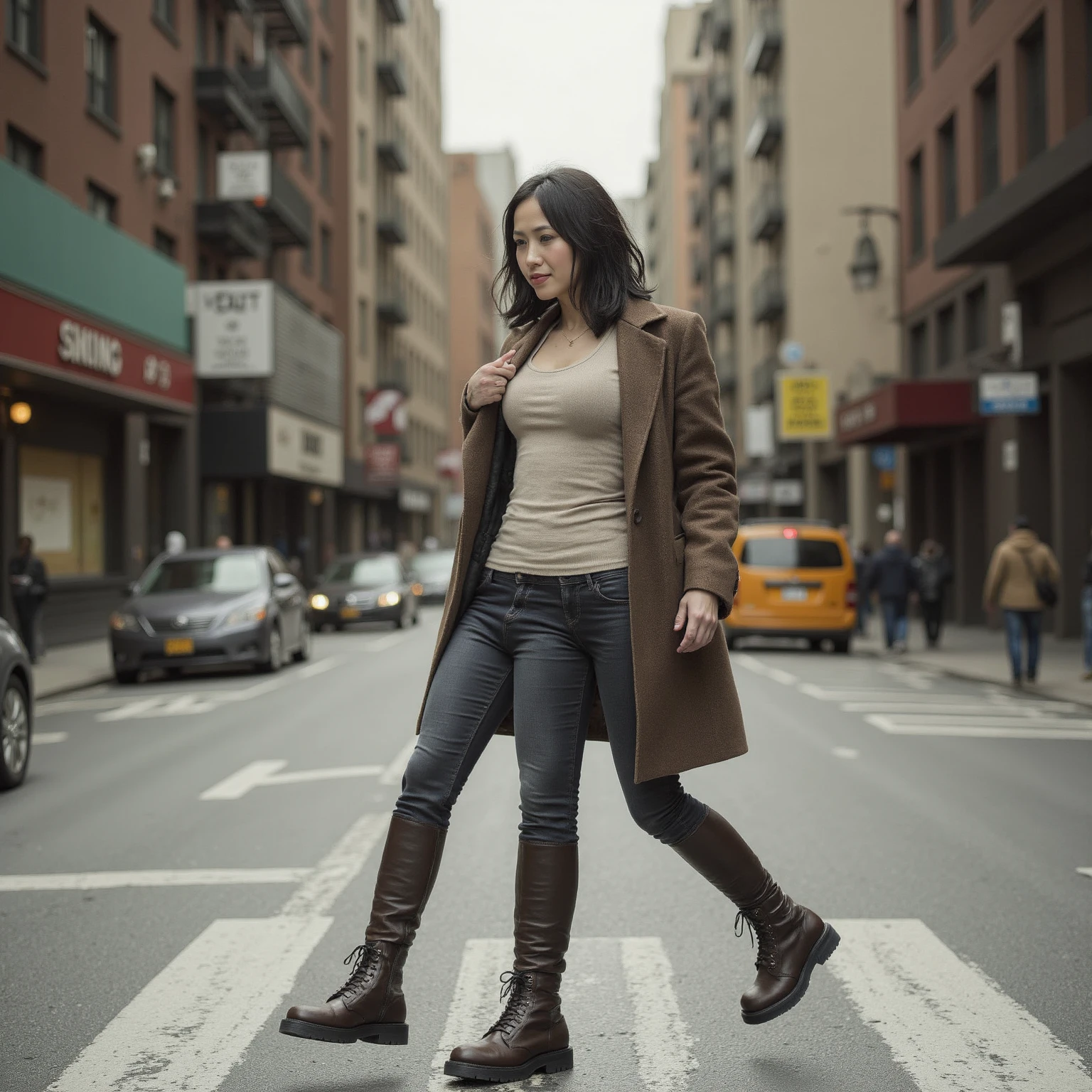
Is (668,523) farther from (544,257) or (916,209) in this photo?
(916,209)

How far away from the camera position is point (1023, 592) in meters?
15.3

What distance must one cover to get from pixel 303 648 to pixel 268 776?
11.0 m

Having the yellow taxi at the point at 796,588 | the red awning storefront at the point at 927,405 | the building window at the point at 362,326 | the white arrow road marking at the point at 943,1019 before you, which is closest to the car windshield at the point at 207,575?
the yellow taxi at the point at 796,588

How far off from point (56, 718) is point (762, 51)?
3905 centimetres

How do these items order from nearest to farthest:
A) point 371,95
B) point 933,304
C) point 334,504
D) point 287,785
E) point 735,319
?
point 287,785, point 933,304, point 334,504, point 371,95, point 735,319

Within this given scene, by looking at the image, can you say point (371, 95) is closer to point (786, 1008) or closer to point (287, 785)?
point (287, 785)

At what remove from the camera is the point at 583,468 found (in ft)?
11.5

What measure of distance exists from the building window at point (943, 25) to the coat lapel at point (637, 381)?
85.2 feet

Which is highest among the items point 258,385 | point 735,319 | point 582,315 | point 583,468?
point 735,319

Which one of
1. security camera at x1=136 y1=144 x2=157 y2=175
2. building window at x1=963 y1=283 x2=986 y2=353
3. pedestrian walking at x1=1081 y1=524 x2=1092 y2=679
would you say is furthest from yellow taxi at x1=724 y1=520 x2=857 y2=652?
security camera at x1=136 y1=144 x2=157 y2=175

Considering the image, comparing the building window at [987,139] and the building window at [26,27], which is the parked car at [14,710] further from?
the building window at [987,139]

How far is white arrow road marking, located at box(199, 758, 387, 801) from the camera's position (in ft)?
27.4

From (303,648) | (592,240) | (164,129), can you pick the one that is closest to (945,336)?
(303,648)

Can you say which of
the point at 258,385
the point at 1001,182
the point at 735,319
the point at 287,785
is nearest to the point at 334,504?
the point at 258,385
